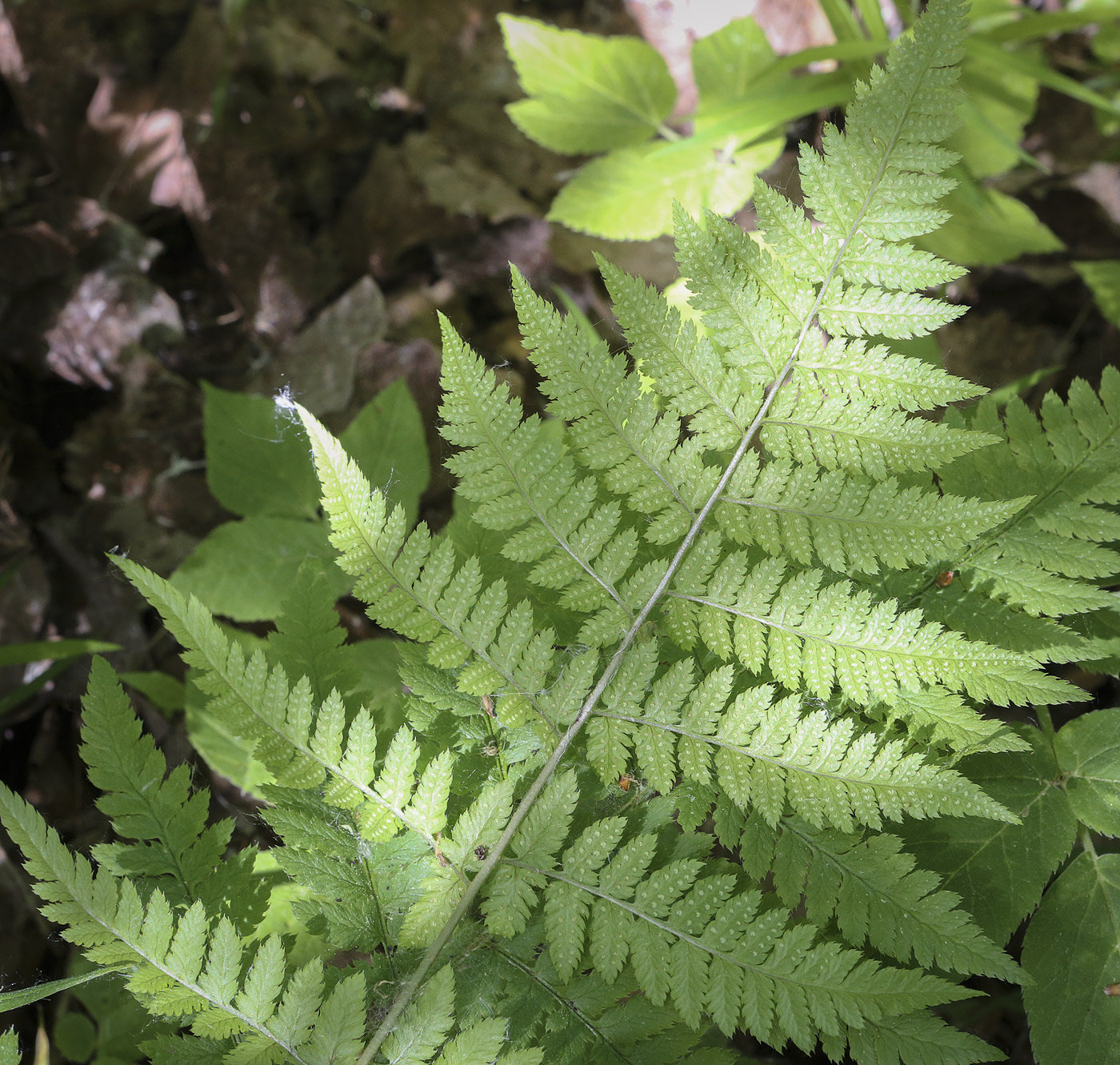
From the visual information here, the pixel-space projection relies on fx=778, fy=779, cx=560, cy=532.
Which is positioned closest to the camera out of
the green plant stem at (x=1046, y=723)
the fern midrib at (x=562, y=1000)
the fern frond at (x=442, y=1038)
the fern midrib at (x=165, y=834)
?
the fern frond at (x=442, y=1038)

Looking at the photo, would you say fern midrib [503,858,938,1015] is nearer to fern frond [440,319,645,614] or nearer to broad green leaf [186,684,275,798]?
fern frond [440,319,645,614]

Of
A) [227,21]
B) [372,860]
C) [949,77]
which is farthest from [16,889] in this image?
[227,21]

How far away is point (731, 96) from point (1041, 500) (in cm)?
181

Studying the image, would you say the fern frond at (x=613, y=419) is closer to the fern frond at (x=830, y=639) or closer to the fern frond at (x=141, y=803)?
the fern frond at (x=830, y=639)

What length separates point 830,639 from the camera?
994 mm

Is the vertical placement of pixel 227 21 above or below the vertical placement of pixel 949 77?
above

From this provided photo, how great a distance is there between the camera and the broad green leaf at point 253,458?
6.55ft

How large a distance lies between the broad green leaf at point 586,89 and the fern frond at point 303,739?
186cm

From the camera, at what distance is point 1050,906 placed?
1.15 m

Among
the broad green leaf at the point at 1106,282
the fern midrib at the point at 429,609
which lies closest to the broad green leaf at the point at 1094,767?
the fern midrib at the point at 429,609

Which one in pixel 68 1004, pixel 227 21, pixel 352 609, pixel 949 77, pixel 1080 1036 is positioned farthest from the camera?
pixel 227 21

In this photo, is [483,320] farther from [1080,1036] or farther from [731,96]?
[1080,1036]

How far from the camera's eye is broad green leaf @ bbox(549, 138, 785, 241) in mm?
2139

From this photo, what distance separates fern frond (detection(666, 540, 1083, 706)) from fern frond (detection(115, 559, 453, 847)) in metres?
0.40
